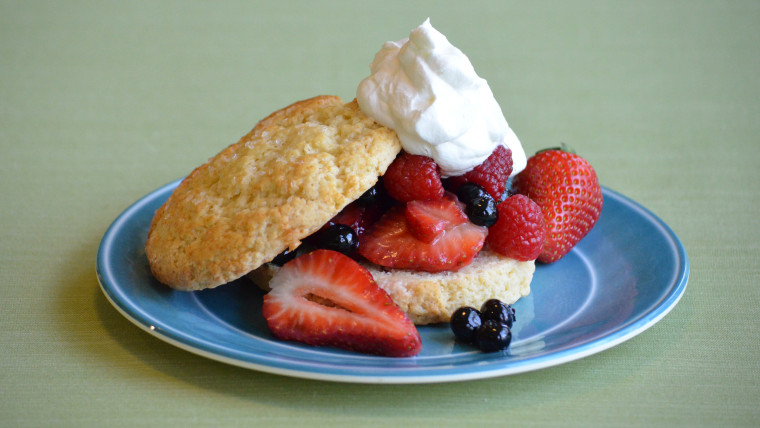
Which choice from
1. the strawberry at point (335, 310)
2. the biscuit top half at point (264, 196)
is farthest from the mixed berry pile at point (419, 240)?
the biscuit top half at point (264, 196)

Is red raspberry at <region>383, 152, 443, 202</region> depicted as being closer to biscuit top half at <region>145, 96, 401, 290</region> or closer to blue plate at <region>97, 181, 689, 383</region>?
biscuit top half at <region>145, 96, 401, 290</region>

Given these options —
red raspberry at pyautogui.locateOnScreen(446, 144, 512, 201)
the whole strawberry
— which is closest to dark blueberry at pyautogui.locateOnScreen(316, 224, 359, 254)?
red raspberry at pyautogui.locateOnScreen(446, 144, 512, 201)

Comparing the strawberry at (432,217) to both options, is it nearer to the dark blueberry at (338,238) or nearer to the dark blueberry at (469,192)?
the dark blueberry at (469,192)

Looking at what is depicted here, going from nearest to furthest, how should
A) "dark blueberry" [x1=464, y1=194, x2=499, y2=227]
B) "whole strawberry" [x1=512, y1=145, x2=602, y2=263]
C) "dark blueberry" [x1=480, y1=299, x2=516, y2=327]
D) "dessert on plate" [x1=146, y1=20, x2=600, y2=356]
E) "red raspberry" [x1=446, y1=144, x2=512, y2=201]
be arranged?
"dessert on plate" [x1=146, y1=20, x2=600, y2=356] → "dark blueberry" [x1=480, y1=299, x2=516, y2=327] → "dark blueberry" [x1=464, y1=194, x2=499, y2=227] → "red raspberry" [x1=446, y1=144, x2=512, y2=201] → "whole strawberry" [x1=512, y1=145, x2=602, y2=263]

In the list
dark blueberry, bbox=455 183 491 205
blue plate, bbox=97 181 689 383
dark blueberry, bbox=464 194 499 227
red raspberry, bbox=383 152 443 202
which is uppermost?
red raspberry, bbox=383 152 443 202

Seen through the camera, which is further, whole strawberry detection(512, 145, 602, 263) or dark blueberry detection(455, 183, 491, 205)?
whole strawberry detection(512, 145, 602, 263)

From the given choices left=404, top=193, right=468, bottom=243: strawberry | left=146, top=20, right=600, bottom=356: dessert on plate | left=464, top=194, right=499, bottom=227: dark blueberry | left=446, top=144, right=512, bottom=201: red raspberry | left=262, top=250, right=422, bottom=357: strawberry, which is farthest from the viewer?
left=446, top=144, right=512, bottom=201: red raspberry
